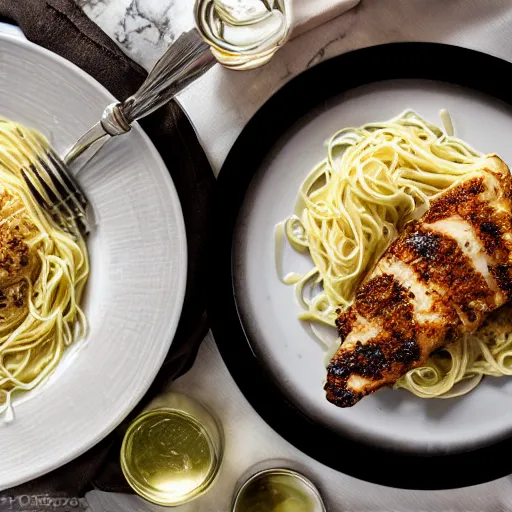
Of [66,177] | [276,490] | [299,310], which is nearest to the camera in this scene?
[66,177]

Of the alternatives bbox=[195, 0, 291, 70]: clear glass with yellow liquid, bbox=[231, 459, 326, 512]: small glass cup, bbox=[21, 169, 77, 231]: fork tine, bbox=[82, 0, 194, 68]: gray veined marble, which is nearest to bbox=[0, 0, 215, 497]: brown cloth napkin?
bbox=[82, 0, 194, 68]: gray veined marble

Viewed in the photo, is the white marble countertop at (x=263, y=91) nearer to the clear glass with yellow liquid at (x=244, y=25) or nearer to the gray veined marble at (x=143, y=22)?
the gray veined marble at (x=143, y=22)

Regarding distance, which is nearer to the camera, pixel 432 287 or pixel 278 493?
pixel 432 287

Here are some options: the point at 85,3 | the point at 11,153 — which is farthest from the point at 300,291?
the point at 85,3

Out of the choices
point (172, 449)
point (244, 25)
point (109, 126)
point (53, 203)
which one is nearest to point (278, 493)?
point (172, 449)

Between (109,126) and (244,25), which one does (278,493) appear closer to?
(109,126)

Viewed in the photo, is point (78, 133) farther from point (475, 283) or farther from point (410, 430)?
point (410, 430)
